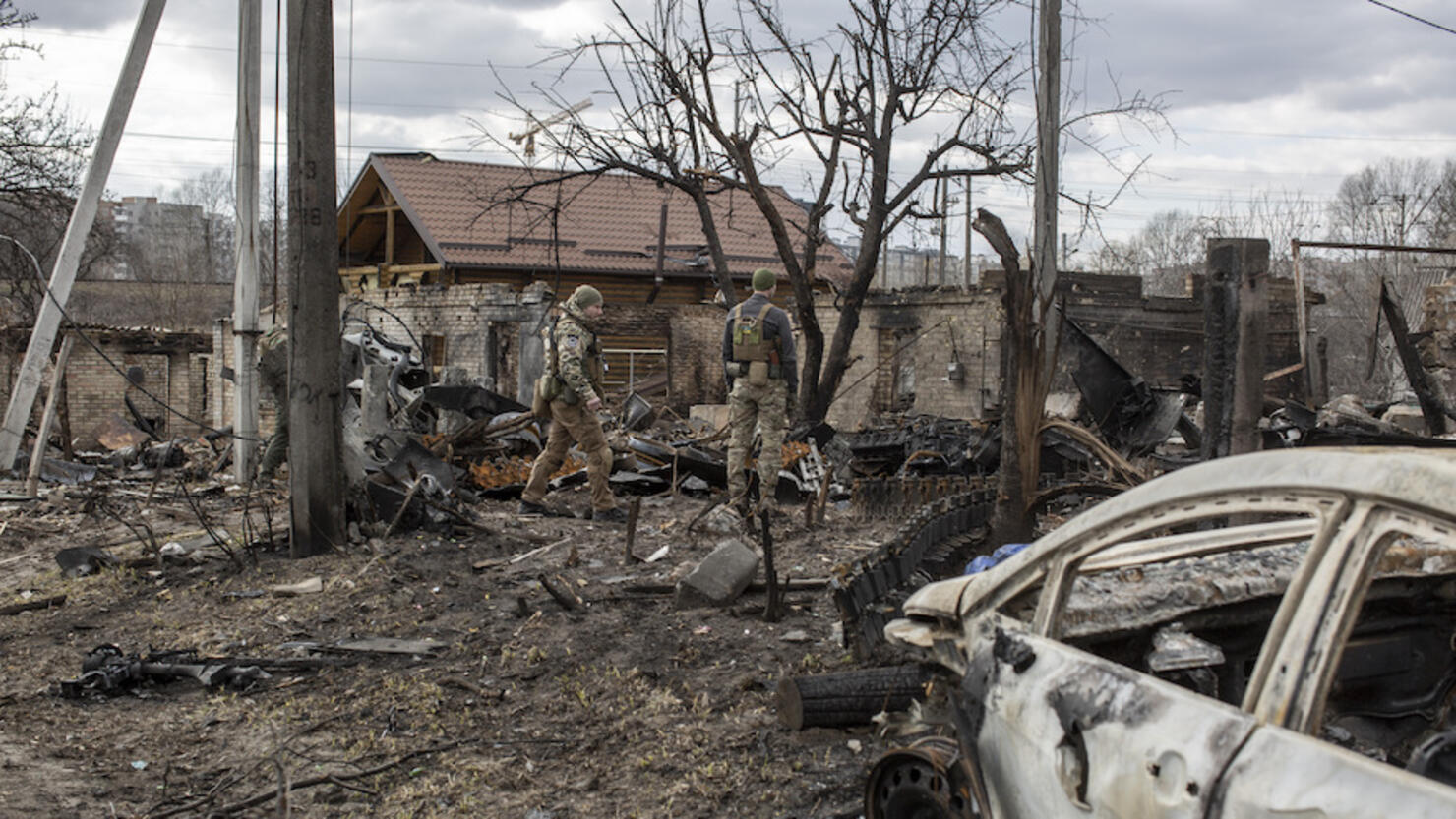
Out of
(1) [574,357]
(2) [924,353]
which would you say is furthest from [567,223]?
(1) [574,357]

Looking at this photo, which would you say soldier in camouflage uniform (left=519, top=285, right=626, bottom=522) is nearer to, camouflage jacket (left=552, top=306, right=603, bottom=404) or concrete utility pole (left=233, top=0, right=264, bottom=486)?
camouflage jacket (left=552, top=306, right=603, bottom=404)

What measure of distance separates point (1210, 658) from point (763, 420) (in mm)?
6622

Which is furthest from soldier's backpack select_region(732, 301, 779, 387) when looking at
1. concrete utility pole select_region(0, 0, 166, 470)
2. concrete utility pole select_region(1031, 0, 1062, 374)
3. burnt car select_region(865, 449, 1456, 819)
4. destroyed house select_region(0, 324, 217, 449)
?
destroyed house select_region(0, 324, 217, 449)

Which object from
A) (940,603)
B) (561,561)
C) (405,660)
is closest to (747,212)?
(561,561)

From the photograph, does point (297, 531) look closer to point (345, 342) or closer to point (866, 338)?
point (345, 342)

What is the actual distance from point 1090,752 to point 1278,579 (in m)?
1.11

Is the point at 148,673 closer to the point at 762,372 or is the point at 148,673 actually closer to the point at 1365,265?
the point at 762,372

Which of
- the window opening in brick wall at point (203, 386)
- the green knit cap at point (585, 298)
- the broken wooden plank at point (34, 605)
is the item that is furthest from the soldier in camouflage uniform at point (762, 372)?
the window opening in brick wall at point (203, 386)

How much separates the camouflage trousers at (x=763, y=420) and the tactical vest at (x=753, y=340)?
0.74 ft

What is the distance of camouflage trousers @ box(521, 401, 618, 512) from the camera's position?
9516 mm

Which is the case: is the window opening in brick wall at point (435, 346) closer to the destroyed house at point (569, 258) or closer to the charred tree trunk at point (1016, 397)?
the destroyed house at point (569, 258)

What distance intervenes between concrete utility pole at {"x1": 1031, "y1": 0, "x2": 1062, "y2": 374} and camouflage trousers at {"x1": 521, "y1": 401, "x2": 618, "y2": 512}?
3.94m

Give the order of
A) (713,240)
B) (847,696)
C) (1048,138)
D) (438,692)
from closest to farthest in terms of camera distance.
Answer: (847,696)
(438,692)
(1048,138)
(713,240)

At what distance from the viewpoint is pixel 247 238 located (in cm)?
1280
